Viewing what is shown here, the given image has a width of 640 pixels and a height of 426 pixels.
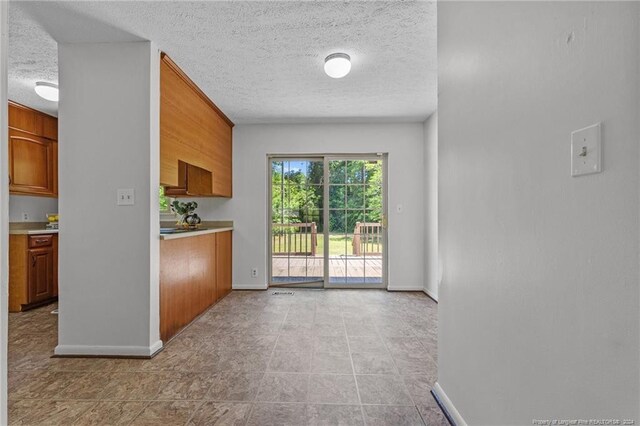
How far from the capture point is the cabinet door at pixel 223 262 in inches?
154

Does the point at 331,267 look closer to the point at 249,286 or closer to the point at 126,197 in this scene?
the point at 249,286

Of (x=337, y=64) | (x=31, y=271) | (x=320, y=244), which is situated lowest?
(x=31, y=271)

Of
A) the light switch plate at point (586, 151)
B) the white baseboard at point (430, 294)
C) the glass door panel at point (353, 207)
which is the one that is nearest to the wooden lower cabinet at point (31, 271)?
the glass door panel at point (353, 207)

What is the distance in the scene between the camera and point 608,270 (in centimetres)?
71

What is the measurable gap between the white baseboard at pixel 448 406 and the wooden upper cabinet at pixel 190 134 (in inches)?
95.9

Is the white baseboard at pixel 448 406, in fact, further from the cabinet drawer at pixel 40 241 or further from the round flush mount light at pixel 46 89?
the cabinet drawer at pixel 40 241

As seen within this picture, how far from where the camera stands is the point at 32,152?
12.9 ft

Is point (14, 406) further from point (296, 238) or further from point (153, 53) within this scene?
point (296, 238)

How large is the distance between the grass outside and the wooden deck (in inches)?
4.0

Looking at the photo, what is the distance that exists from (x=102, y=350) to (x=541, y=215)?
284cm

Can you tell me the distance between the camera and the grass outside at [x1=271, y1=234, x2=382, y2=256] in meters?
4.54

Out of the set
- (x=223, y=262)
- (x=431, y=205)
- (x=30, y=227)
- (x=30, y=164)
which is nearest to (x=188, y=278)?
(x=223, y=262)

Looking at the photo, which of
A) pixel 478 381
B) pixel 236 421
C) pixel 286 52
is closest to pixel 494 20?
pixel 478 381

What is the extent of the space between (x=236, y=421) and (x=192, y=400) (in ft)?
1.14
